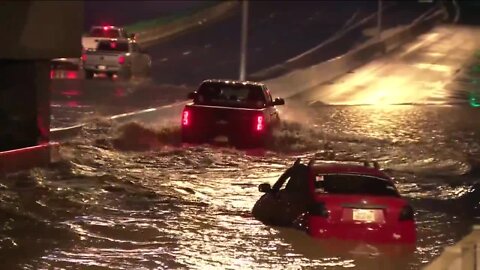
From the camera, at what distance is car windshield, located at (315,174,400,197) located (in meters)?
12.4

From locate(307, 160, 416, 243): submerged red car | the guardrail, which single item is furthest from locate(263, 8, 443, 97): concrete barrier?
locate(307, 160, 416, 243): submerged red car

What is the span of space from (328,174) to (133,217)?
148 inches

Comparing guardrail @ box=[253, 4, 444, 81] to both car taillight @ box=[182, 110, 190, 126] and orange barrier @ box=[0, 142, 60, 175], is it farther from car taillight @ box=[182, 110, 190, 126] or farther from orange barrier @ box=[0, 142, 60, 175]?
orange barrier @ box=[0, 142, 60, 175]

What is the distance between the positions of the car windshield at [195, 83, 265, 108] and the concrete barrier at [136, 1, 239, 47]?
107ft

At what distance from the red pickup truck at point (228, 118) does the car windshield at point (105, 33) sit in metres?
22.0

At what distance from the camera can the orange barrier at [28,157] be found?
1770cm

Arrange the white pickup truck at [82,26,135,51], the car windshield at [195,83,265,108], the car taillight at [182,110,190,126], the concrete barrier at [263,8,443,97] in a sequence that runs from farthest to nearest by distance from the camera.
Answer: the white pickup truck at [82,26,135,51]
the concrete barrier at [263,8,443,97]
the car windshield at [195,83,265,108]
the car taillight at [182,110,190,126]

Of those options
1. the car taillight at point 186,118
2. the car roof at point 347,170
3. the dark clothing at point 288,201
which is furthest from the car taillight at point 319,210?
the car taillight at point 186,118

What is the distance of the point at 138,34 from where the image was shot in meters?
57.3

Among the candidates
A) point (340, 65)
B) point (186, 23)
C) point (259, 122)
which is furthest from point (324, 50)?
point (259, 122)

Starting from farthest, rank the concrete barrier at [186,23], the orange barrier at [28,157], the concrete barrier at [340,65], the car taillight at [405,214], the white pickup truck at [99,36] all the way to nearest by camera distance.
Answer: the concrete barrier at [186,23], the white pickup truck at [99,36], the concrete barrier at [340,65], the orange barrier at [28,157], the car taillight at [405,214]

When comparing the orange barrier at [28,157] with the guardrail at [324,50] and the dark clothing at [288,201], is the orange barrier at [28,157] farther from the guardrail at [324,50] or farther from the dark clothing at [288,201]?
the guardrail at [324,50]

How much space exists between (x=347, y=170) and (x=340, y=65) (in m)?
30.5

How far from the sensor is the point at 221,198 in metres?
17.4
